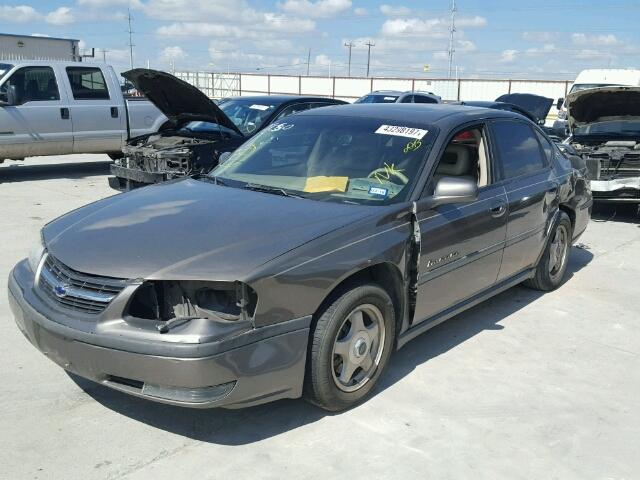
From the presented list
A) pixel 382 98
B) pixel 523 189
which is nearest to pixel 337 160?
pixel 523 189

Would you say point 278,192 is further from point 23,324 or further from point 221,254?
point 23,324

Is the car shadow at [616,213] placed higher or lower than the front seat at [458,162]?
lower

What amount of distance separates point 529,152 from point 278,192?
95.2 inches

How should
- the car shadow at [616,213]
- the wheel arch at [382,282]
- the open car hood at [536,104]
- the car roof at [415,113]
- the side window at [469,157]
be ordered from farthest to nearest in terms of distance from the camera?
the open car hood at [536,104]
the car shadow at [616,213]
the side window at [469,157]
the car roof at [415,113]
the wheel arch at [382,282]

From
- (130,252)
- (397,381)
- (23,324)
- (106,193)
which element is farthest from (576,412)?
(106,193)

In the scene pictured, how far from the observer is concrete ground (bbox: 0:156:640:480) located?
304 centimetres

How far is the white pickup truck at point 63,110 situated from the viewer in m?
10.7

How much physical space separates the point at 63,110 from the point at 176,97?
10.3ft

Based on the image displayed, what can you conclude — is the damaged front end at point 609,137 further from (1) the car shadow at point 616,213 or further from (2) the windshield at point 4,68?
(2) the windshield at point 4,68

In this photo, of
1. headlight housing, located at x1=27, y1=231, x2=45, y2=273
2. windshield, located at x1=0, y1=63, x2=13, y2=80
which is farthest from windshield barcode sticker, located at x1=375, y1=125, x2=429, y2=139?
windshield, located at x1=0, y1=63, x2=13, y2=80

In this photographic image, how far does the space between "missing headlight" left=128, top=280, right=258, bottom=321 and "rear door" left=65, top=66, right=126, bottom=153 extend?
924cm

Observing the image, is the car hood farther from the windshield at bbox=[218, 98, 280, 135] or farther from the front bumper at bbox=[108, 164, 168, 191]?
the windshield at bbox=[218, 98, 280, 135]

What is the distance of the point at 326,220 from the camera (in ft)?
11.5

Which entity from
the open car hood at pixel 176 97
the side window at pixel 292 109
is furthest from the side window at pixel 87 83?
the side window at pixel 292 109
